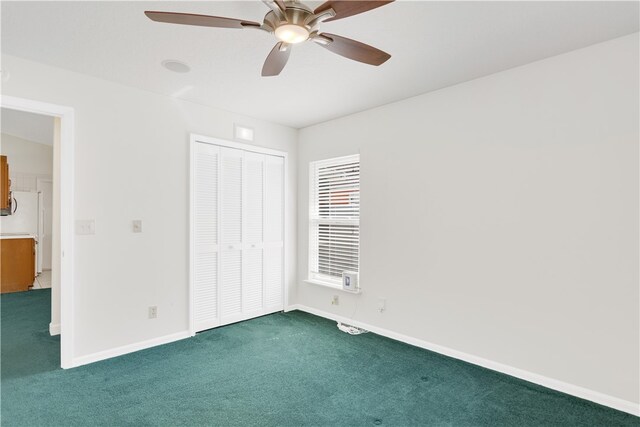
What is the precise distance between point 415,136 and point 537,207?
4.20ft

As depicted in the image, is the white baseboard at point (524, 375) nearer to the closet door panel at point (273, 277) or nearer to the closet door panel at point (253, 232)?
the closet door panel at point (273, 277)

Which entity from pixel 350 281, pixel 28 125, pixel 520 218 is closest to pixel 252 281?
pixel 350 281

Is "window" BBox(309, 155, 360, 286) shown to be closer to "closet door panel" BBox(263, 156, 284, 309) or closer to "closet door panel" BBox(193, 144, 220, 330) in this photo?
"closet door panel" BBox(263, 156, 284, 309)

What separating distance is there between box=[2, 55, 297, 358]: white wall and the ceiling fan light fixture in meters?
2.10

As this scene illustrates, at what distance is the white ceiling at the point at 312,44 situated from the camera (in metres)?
2.04

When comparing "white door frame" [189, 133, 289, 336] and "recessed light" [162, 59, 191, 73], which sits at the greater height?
"recessed light" [162, 59, 191, 73]

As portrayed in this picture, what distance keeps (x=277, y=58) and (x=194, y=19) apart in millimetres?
573

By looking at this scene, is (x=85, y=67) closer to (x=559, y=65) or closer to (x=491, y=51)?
(x=491, y=51)

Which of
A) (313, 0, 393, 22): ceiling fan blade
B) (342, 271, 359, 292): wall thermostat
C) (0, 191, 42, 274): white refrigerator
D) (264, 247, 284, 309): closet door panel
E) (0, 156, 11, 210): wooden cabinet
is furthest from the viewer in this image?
(0, 191, 42, 274): white refrigerator

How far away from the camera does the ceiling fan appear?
5.25 ft

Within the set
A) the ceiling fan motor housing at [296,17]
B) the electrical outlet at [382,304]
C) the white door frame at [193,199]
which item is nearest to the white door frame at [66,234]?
the white door frame at [193,199]

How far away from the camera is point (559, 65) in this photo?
8.45 feet

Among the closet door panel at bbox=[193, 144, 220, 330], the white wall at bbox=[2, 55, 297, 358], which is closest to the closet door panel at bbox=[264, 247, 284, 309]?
the closet door panel at bbox=[193, 144, 220, 330]

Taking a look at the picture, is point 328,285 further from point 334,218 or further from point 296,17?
point 296,17
